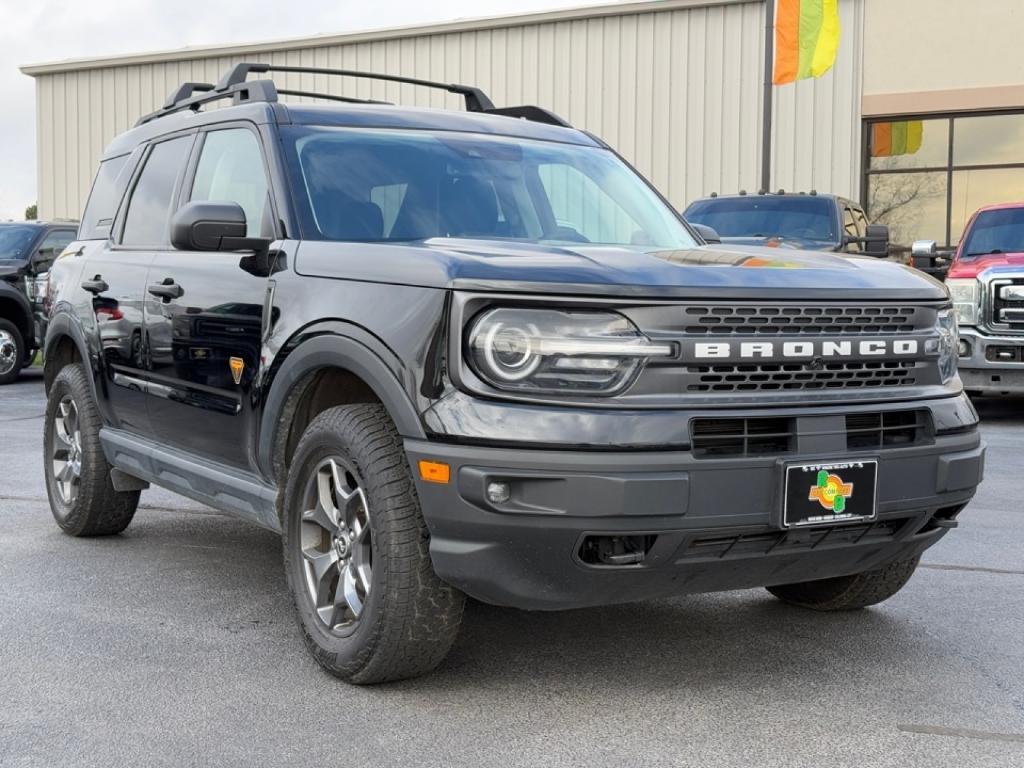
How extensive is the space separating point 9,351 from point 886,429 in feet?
42.9

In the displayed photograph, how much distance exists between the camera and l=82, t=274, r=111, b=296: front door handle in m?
5.59

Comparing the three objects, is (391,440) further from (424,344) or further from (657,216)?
(657,216)

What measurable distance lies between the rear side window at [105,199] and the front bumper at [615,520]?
3053 mm

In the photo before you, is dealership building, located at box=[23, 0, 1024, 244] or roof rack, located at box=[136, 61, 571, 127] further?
dealership building, located at box=[23, 0, 1024, 244]

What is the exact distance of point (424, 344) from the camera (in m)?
3.50

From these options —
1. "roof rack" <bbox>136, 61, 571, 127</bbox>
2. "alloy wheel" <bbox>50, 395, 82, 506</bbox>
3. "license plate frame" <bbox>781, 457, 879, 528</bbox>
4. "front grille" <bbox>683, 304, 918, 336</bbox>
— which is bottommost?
"alloy wheel" <bbox>50, 395, 82, 506</bbox>

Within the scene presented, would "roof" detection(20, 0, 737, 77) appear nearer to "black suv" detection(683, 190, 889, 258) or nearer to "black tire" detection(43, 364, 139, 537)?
"black suv" detection(683, 190, 889, 258)

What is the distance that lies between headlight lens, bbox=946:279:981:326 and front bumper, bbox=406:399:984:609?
24.8 ft

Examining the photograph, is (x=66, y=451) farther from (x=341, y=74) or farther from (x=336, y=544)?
(x=336, y=544)

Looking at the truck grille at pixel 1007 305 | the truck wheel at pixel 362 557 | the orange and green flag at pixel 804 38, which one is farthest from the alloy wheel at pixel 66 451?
the orange and green flag at pixel 804 38

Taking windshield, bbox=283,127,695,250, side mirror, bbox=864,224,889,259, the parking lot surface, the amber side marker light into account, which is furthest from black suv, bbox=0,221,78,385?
the amber side marker light

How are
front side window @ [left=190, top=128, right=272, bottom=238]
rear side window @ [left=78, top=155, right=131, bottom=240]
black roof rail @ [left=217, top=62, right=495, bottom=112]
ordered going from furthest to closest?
rear side window @ [left=78, top=155, right=131, bottom=240] → black roof rail @ [left=217, top=62, right=495, bottom=112] → front side window @ [left=190, top=128, right=272, bottom=238]

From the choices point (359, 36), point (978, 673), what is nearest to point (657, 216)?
point (978, 673)

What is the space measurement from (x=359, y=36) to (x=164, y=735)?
22.6 metres
